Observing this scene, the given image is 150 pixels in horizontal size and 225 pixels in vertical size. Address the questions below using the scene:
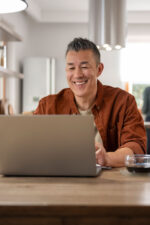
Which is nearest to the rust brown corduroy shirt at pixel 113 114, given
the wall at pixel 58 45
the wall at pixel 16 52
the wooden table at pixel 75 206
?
the wooden table at pixel 75 206

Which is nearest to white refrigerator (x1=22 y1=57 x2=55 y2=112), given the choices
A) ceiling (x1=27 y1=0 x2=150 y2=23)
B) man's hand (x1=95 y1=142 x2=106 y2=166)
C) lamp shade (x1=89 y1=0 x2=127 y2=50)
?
ceiling (x1=27 y1=0 x2=150 y2=23)

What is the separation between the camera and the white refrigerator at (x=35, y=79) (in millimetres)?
7141

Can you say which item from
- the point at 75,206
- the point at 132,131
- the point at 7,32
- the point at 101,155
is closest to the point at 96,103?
the point at 132,131

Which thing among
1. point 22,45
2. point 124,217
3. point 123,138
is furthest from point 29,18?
point 124,217

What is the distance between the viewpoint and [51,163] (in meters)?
1.47

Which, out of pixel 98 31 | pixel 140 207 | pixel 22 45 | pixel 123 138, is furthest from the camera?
pixel 22 45

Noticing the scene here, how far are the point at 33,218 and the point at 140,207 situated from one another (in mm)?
290

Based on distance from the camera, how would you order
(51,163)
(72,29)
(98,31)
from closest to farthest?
1. (51,163)
2. (98,31)
3. (72,29)

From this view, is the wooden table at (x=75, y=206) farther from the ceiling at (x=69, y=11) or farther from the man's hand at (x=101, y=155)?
the ceiling at (x=69, y=11)

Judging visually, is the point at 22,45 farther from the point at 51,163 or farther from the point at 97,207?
the point at 97,207

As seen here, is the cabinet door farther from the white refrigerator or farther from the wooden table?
the wooden table

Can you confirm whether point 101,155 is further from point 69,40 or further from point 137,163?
point 69,40

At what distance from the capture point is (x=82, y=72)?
2.20m

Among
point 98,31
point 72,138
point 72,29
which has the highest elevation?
point 72,29
